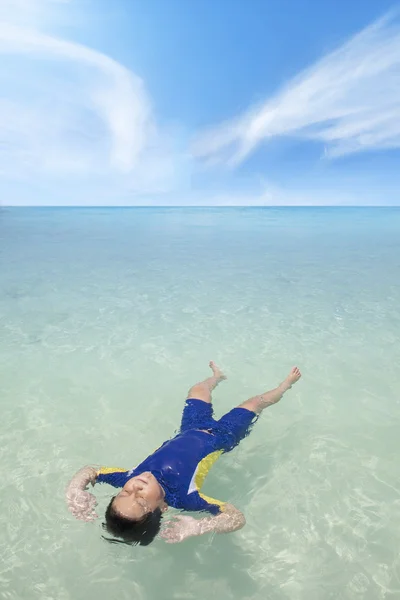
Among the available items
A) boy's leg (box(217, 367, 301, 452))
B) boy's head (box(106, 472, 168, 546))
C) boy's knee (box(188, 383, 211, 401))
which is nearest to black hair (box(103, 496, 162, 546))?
boy's head (box(106, 472, 168, 546))

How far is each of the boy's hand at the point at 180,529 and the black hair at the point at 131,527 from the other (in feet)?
0.36

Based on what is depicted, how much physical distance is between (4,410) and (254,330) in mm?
4607

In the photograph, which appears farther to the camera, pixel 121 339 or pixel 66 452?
pixel 121 339

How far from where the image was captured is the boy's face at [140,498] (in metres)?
3.06

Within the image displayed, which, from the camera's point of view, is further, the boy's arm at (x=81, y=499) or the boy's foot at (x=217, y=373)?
the boy's foot at (x=217, y=373)

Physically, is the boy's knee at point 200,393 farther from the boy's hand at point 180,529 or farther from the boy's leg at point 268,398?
the boy's hand at point 180,529

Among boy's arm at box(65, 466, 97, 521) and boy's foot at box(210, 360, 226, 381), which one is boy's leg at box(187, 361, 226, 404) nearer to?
boy's foot at box(210, 360, 226, 381)

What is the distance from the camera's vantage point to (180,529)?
3246mm

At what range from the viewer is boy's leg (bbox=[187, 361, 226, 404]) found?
520 cm

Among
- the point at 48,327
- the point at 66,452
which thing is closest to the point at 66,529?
the point at 66,452

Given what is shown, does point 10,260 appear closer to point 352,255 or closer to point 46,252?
point 46,252

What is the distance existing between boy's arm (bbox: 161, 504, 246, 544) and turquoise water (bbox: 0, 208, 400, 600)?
311 millimetres

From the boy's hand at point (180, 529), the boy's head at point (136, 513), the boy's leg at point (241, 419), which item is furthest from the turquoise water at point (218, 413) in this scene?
the boy's head at point (136, 513)

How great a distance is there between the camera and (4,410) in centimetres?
528
